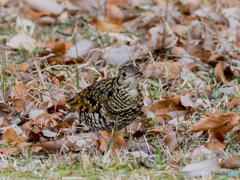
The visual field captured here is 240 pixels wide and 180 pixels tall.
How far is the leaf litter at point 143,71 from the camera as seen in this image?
5234 mm

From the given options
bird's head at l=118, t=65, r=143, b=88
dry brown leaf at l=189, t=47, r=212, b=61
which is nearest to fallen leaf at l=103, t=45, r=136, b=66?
dry brown leaf at l=189, t=47, r=212, b=61

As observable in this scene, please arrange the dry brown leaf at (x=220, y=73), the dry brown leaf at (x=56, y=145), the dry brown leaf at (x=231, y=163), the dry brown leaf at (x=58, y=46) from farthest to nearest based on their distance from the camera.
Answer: the dry brown leaf at (x=58, y=46), the dry brown leaf at (x=220, y=73), the dry brown leaf at (x=56, y=145), the dry brown leaf at (x=231, y=163)

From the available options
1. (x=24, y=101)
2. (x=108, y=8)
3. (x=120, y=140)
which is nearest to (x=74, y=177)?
(x=120, y=140)

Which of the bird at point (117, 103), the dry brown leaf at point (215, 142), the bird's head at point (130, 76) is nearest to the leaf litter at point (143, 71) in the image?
the dry brown leaf at point (215, 142)

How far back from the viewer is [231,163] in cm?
470

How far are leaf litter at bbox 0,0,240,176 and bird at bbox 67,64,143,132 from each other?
0.14 meters

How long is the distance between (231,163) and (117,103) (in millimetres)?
1063

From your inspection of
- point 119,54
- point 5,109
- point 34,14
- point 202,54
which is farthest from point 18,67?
point 34,14

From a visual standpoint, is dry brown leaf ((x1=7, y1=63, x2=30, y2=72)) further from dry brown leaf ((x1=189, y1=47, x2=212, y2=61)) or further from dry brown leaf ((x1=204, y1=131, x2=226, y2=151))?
dry brown leaf ((x1=204, y1=131, x2=226, y2=151))

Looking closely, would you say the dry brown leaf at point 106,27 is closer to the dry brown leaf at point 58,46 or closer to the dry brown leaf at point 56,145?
the dry brown leaf at point 58,46

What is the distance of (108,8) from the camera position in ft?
30.6

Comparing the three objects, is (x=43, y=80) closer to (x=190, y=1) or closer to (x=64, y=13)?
(x=64, y=13)

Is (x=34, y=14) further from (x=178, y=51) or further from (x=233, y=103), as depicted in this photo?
(x=233, y=103)

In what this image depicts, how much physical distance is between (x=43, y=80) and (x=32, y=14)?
2833mm
